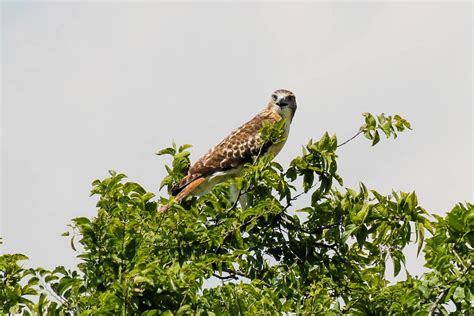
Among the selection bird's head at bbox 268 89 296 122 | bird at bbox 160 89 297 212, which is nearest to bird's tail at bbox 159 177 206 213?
bird at bbox 160 89 297 212

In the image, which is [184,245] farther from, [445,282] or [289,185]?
[445,282]

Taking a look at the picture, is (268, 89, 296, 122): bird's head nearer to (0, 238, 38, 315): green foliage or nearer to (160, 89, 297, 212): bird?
(160, 89, 297, 212): bird

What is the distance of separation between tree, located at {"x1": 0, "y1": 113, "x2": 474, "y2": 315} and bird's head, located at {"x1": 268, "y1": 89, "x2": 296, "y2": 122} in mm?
3209

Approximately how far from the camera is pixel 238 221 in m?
8.89

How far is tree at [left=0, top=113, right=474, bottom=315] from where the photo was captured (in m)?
7.39

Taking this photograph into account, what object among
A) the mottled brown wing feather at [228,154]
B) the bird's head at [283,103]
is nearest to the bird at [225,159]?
the mottled brown wing feather at [228,154]

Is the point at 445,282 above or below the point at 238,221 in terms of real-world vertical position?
below

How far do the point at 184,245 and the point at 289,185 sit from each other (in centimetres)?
103

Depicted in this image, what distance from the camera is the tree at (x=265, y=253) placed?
7387 mm

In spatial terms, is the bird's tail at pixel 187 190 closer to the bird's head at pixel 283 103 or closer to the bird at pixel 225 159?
the bird at pixel 225 159

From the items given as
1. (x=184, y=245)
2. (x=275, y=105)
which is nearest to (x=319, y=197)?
(x=184, y=245)

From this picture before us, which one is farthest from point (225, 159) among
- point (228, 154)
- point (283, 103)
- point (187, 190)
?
point (283, 103)

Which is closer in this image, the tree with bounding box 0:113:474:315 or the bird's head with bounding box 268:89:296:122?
the tree with bounding box 0:113:474:315

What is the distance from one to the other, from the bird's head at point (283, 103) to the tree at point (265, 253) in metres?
3.21
